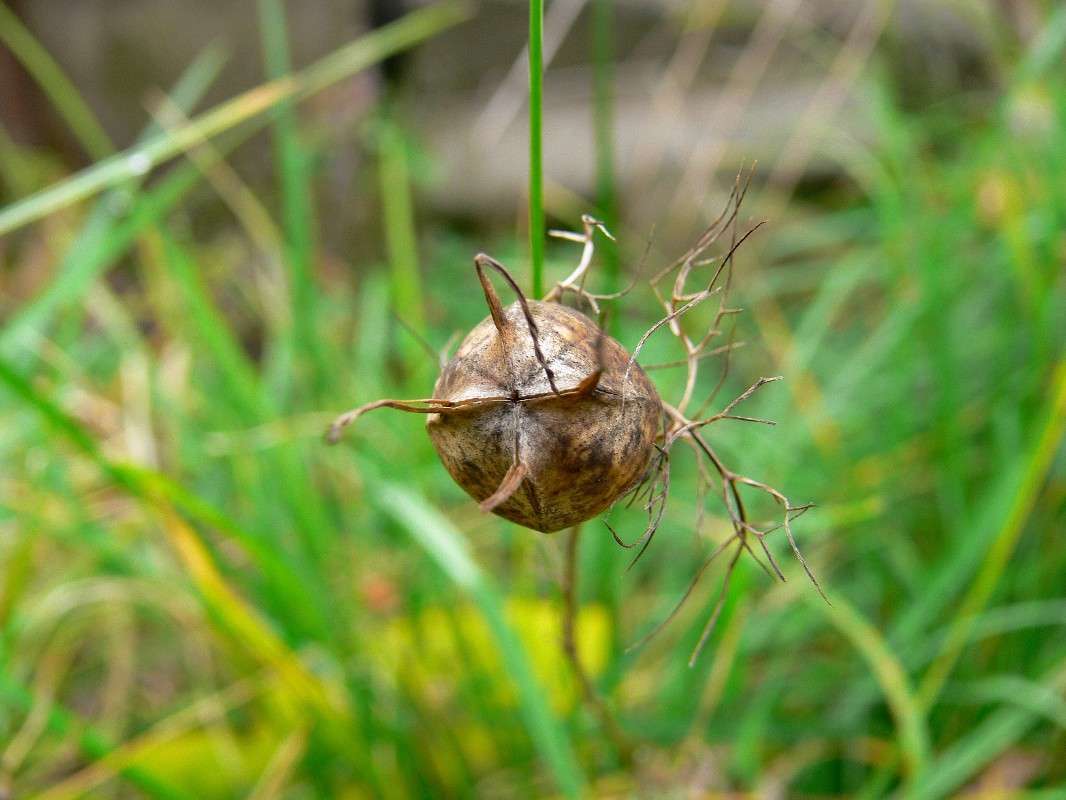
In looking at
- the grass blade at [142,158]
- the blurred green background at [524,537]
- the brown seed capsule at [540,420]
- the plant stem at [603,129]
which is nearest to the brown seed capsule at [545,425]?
the brown seed capsule at [540,420]

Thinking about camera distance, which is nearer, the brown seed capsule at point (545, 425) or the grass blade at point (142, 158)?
the brown seed capsule at point (545, 425)

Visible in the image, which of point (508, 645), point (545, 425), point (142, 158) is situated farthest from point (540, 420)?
point (142, 158)

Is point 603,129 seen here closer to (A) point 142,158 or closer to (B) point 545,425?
(A) point 142,158

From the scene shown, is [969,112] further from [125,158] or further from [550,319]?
[550,319]

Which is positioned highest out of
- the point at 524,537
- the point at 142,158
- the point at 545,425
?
the point at 142,158

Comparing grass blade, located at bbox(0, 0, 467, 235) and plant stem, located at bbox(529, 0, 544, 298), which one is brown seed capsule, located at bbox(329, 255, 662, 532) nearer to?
plant stem, located at bbox(529, 0, 544, 298)

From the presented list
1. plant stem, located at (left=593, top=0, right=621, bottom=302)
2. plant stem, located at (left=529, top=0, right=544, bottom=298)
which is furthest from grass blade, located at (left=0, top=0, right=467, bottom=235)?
plant stem, located at (left=529, top=0, right=544, bottom=298)

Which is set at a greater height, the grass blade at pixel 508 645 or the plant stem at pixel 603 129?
the plant stem at pixel 603 129

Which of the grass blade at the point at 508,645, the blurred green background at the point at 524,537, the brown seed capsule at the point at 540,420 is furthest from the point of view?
the blurred green background at the point at 524,537

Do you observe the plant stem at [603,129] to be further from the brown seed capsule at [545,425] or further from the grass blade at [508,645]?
the brown seed capsule at [545,425]
